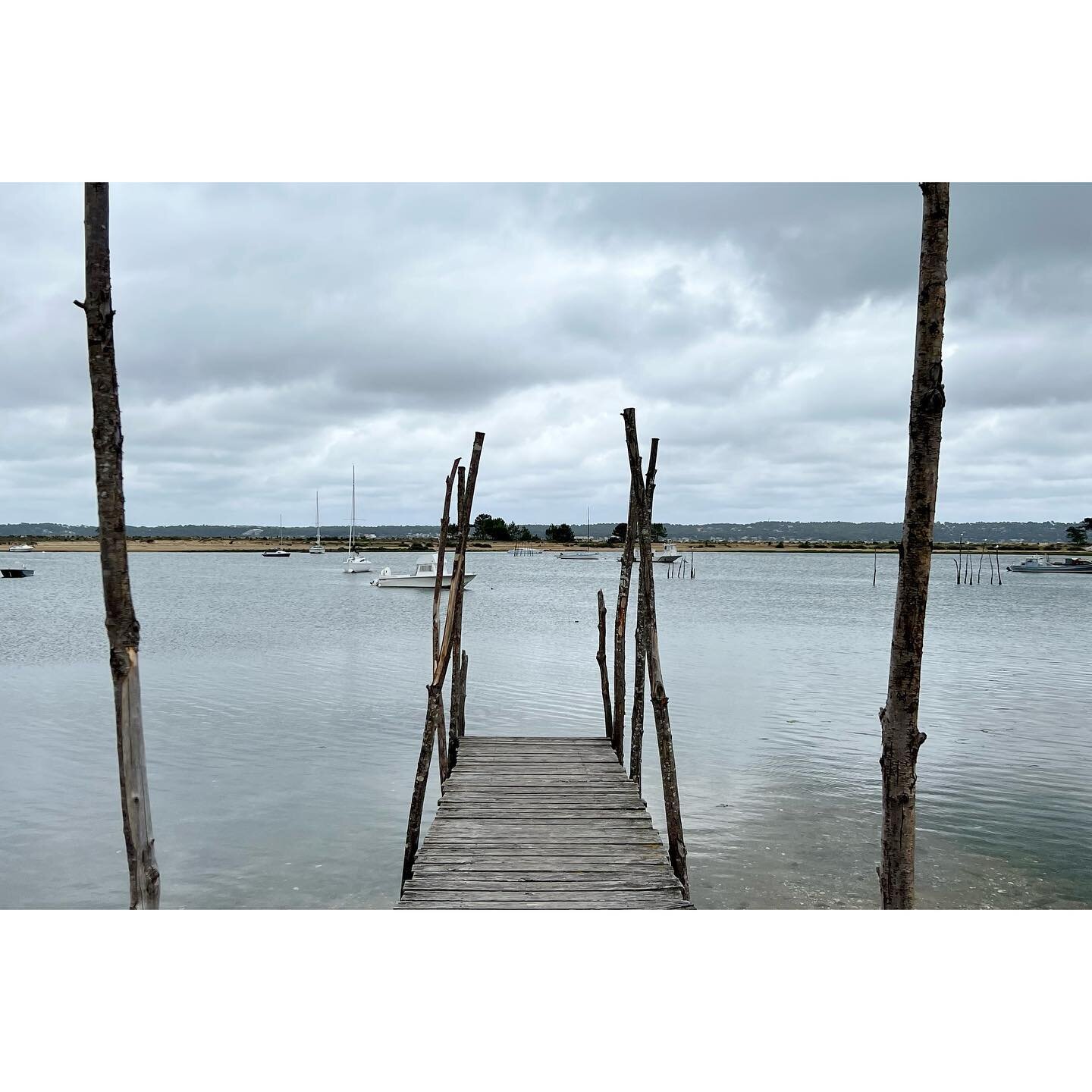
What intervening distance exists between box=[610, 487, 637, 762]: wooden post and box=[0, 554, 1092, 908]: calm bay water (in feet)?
3.56

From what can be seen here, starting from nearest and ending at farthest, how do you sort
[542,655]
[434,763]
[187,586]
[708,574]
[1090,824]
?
[1090,824], [434,763], [542,655], [187,586], [708,574]

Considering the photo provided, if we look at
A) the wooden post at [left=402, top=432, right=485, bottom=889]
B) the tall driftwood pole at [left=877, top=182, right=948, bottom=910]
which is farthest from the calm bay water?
the tall driftwood pole at [left=877, top=182, right=948, bottom=910]

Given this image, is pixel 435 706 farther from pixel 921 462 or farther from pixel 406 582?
pixel 406 582

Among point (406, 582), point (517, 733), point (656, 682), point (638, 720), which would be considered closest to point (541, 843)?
point (656, 682)

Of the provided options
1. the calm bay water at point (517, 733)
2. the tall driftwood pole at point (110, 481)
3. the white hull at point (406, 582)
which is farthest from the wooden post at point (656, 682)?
the white hull at point (406, 582)

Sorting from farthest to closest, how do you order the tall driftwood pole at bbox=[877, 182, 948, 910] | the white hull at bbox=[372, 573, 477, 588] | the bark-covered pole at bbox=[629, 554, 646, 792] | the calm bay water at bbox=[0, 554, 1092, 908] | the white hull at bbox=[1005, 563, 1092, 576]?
1. the white hull at bbox=[1005, 563, 1092, 576]
2. the white hull at bbox=[372, 573, 477, 588]
3. the bark-covered pole at bbox=[629, 554, 646, 792]
4. the calm bay water at bbox=[0, 554, 1092, 908]
5. the tall driftwood pole at bbox=[877, 182, 948, 910]

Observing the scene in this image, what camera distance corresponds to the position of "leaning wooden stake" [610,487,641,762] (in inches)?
416

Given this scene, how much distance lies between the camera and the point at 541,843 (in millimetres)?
6914

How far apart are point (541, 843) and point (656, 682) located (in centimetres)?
168

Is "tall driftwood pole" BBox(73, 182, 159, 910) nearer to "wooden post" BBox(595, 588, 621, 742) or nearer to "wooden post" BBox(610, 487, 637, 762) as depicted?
"wooden post" BBox(610, 487, 637, 762)
